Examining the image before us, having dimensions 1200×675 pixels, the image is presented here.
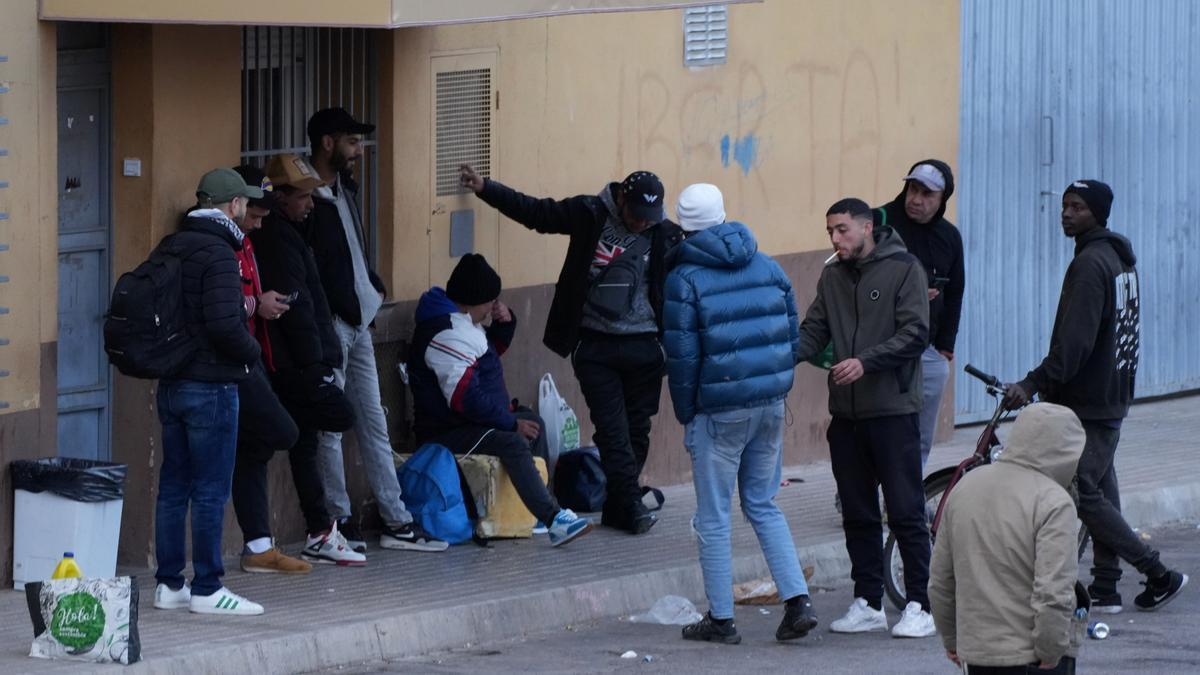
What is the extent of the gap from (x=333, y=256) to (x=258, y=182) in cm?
76

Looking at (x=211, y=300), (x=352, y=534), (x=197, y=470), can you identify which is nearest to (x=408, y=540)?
(x=352, y=534)

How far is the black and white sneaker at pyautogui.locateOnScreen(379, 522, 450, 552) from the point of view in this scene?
10.1 metres

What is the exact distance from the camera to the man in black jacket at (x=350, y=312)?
9.73 metres

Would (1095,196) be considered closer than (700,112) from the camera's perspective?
Yes

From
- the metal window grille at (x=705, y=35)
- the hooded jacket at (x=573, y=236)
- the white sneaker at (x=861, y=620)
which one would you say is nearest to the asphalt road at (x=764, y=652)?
the white sneaker at (x=861, y=620)

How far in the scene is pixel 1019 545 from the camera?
5.98 meters

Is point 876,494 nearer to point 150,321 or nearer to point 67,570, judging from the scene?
point 150,321

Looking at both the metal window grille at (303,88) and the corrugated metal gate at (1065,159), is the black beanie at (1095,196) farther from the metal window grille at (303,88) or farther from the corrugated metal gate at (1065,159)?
the corrugated metal gate at (1065,159)

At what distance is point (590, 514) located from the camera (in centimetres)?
1114

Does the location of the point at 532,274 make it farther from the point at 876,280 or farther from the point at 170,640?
the point at 170,640

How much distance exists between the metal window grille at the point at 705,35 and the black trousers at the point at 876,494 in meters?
3.49

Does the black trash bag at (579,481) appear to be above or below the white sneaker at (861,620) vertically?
above

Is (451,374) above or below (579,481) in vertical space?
above

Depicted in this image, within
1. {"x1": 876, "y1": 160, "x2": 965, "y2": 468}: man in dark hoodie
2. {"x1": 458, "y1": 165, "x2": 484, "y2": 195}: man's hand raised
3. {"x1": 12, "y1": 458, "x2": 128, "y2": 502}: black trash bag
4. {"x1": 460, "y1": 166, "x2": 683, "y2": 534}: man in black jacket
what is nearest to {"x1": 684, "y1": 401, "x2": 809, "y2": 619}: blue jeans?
{"x1": 460, "y1": 166, "x2": 683, "y2": 534}: man in black jacket
